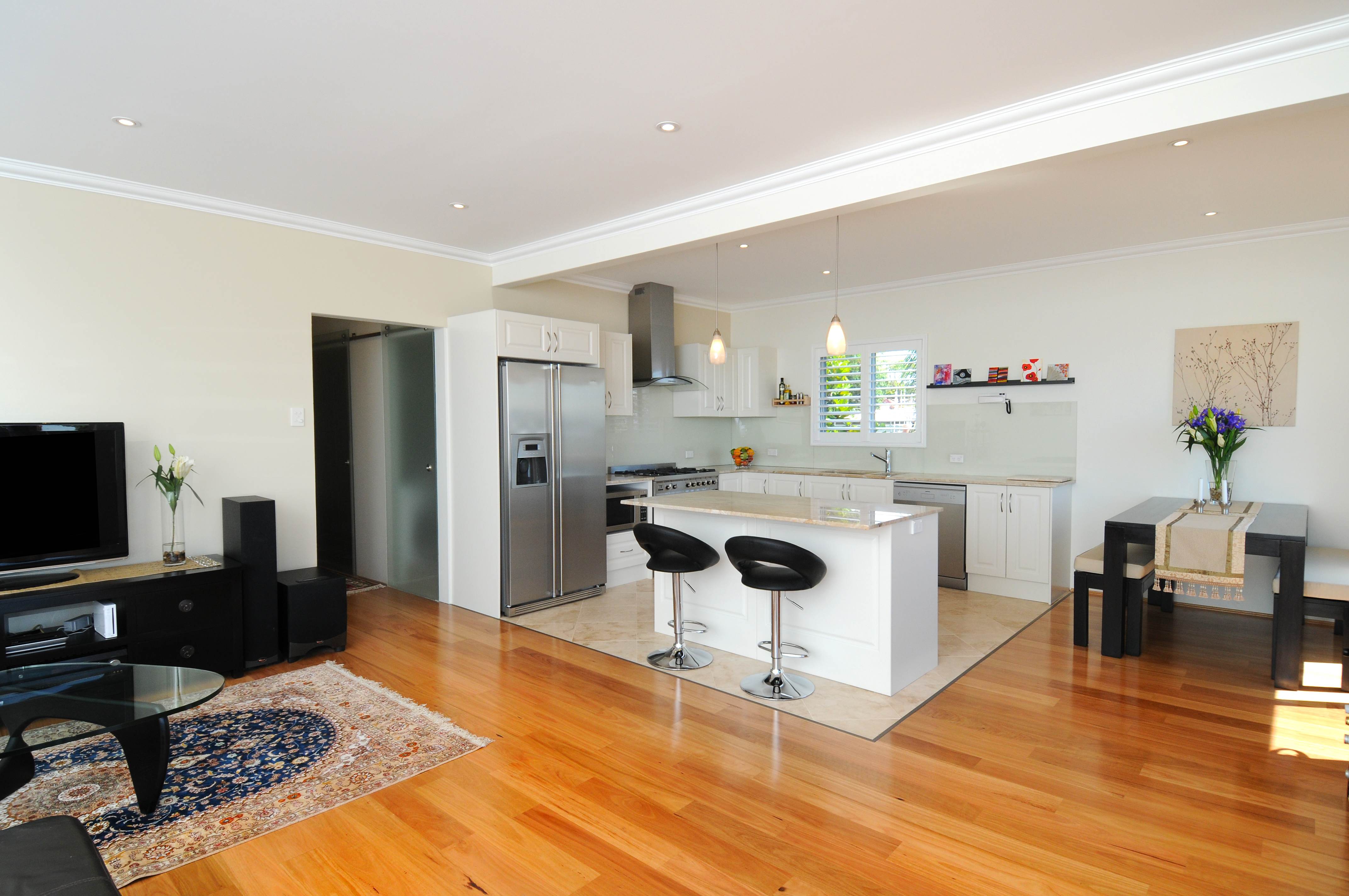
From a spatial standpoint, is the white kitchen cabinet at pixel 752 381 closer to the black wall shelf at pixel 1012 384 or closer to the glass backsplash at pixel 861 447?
the glass backsplash at pixel 861 447

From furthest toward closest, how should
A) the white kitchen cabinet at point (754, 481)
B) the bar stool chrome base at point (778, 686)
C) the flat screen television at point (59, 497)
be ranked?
1. the white kitchen cabinet at point (754, 481)
2. the bar stool chrome base at point (778, 686)
3. the flat screen television at point (59, 497)

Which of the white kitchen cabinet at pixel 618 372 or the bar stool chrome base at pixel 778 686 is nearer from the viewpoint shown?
the bar stool chrome base at pixel 778 686

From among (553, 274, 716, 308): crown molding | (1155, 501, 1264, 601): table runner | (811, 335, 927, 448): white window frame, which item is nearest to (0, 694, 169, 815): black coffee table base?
(553, 274, 716, 308): crown molding

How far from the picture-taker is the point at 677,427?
725 centimetres

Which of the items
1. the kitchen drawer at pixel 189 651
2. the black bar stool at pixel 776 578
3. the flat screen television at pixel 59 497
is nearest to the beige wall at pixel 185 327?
the flat screen television at pixel 59 497

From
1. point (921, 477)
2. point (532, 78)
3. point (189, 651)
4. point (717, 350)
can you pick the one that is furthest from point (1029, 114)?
point (189, 651)

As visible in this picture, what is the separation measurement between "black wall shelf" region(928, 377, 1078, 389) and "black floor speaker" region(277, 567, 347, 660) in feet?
16.5

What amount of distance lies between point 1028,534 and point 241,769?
5152 mm

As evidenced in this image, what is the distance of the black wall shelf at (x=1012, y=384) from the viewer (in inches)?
222

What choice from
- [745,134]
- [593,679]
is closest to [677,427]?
[593,679]

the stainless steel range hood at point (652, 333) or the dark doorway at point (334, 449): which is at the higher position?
the stainless steel range hood at point (652, 333)

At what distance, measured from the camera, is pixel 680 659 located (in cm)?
402

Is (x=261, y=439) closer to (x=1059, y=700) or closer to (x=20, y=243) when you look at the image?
(x=20, y=243)

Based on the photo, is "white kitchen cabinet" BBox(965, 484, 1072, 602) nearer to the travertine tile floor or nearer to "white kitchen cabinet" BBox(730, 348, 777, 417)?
the travertine tile floor
